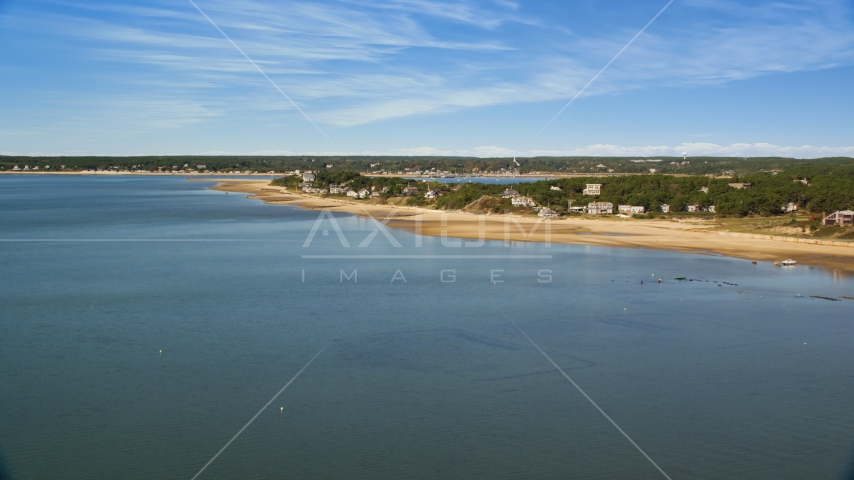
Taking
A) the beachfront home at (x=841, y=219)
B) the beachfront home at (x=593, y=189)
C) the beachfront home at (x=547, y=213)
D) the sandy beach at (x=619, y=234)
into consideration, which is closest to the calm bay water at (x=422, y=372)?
the sandy beach at (x=619, y=234)

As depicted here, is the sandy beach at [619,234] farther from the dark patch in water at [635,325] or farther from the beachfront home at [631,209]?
the dark patch in water at [635,325]

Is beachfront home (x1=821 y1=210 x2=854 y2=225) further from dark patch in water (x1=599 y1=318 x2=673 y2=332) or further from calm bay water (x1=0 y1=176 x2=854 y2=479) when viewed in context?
dark patch in water (x1=599 y1=318 x2=673 y2=332)

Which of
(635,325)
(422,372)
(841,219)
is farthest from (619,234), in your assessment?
(422,372)

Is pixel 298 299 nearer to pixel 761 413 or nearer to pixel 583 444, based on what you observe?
pixel 583 444

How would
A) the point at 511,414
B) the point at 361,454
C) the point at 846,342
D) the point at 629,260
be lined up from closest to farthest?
the point at 361,454 < the point at 511,414 < the point at 846,342 < the point at 629,260

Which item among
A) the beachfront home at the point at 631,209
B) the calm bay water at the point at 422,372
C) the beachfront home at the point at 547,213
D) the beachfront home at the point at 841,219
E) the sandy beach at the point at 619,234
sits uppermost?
the beachfront home at the point at 841,219

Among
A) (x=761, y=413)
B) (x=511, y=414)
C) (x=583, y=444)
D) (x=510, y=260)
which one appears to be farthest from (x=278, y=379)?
(x=510, y=260)
